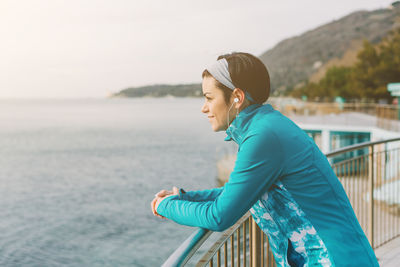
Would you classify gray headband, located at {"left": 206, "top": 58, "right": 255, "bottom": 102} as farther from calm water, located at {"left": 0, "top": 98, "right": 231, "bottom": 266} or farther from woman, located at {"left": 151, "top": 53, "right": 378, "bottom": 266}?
calm water, located at {"left": 0, "top": 98, "right": 231, "bottom": 266}

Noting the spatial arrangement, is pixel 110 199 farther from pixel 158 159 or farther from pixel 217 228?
pixel 217 228

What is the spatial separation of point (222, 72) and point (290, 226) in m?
0.63

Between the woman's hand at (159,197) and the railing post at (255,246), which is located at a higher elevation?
the woman's hand at (159,197)

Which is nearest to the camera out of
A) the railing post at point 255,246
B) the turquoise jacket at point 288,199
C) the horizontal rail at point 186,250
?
the horizontal rail at point 186,250

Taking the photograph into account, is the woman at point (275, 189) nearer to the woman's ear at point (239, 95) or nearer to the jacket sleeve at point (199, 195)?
the woman's ear at point (239, 95)

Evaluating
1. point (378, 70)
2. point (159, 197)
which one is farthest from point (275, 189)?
point (378, 70)

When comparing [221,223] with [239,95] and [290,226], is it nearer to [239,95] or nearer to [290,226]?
[290,226]

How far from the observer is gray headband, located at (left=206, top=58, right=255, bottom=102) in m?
1.58

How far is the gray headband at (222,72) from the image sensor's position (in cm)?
158

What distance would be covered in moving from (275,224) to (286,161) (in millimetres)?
279

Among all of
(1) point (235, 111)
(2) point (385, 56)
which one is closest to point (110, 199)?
(2) point (385, 56)

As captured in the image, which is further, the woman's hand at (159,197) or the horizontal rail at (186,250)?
the woman's hand at (159,197)

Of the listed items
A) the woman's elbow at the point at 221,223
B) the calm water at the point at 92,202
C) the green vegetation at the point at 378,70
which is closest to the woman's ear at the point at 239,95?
the woman's elbow at the point at 221,223

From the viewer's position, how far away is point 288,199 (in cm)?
151
